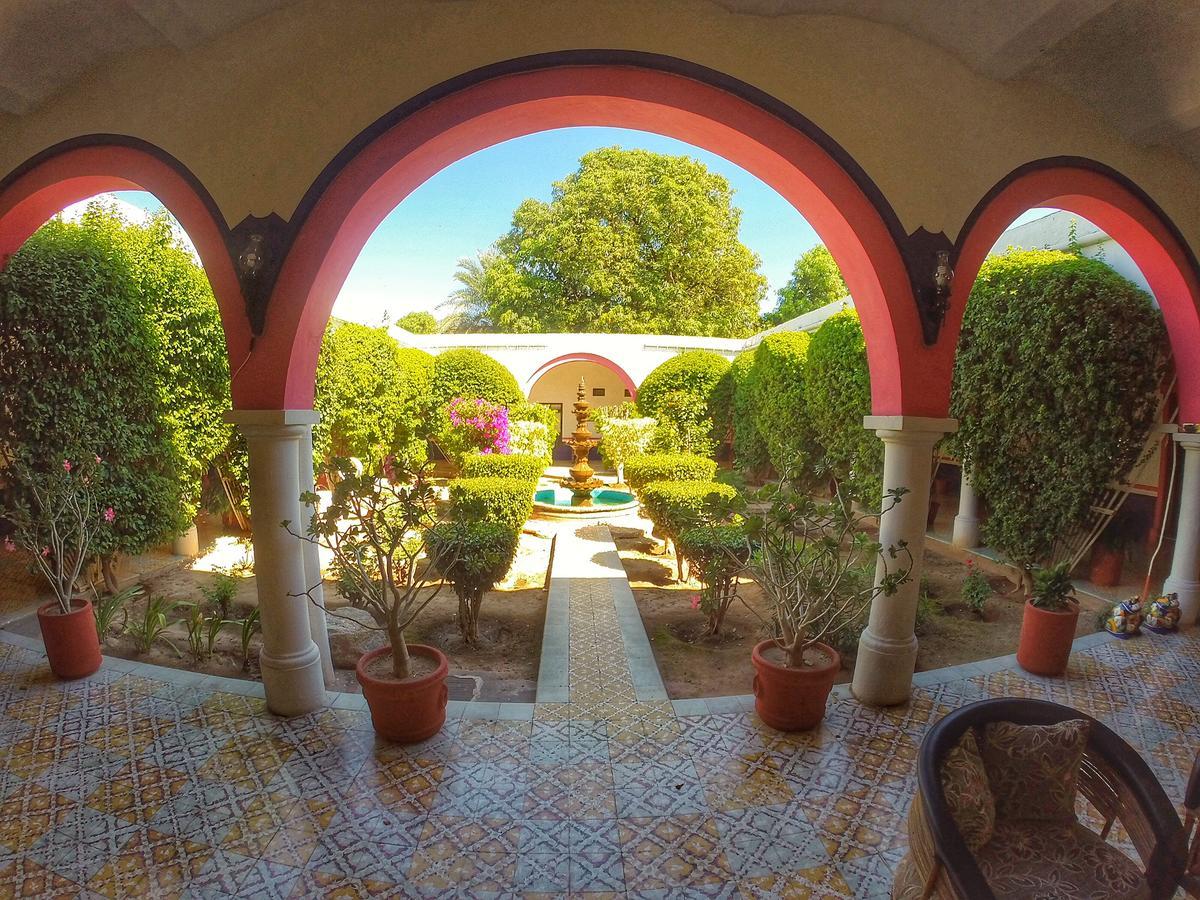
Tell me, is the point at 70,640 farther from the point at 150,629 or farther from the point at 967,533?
the point at 967,533

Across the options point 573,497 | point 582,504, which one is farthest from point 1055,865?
point 573,497

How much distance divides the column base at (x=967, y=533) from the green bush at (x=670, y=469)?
352 centimetres

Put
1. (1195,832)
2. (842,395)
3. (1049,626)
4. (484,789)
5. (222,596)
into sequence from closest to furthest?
(1195,832)
(484,789)
(1049,626)
(222,596)
(842,395)

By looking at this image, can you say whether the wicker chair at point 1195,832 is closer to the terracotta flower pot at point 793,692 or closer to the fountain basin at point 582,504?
the terracotta flower pot at point 793,692

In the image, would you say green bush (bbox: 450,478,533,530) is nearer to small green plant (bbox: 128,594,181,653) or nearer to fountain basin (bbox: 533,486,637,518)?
fountain basin (bbox: 533,486,637,518)

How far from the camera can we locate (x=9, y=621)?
213 inches

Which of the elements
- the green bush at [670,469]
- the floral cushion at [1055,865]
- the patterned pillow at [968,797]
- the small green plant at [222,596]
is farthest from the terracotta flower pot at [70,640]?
the green bush at [670,469]

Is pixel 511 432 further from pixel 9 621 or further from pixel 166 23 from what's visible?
pixel 166 23

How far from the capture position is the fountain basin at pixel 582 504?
10.4 m

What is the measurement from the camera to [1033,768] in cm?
216

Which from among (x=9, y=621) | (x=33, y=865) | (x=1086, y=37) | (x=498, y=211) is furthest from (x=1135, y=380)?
(x=498, y=211)

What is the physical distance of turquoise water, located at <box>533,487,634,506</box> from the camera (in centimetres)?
1125

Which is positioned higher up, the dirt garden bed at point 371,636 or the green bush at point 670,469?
the green bush at point 670,469

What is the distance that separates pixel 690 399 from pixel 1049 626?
1074cm
